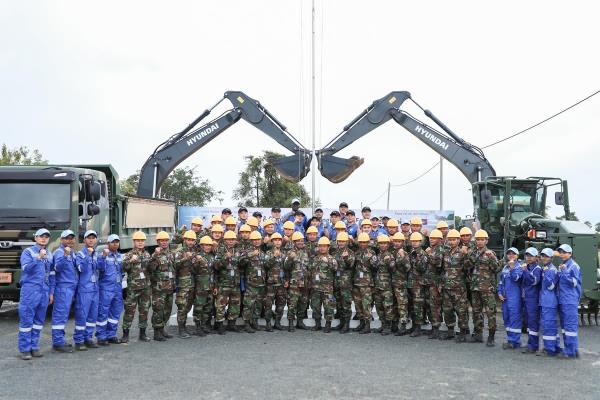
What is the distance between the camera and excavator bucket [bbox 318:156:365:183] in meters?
15.7

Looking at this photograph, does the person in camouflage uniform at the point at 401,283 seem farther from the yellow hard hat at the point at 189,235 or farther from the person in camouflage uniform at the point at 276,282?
the yellow hard hat at the point at 189,235

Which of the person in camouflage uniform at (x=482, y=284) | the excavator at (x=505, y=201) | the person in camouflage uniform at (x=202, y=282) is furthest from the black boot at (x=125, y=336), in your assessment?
the excavator at (x=505, y=201)

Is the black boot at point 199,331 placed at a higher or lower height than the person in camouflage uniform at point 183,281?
lower

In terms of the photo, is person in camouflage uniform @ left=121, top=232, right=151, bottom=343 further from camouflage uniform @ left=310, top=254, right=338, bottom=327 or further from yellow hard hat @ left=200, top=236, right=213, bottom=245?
camouflage uniform @ left=310, top=254, right=338, bottom=327

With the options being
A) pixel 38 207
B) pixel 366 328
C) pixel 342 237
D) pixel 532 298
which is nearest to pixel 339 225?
→ pixel 342 237

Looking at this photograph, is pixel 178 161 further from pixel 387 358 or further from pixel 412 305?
pixel 387 358

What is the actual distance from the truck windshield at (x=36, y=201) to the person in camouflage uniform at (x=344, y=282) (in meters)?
5.03

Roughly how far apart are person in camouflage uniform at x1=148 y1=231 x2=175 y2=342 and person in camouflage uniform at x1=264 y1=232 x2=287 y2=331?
1.70 metres

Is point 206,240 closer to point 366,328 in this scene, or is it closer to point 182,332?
point 182,332

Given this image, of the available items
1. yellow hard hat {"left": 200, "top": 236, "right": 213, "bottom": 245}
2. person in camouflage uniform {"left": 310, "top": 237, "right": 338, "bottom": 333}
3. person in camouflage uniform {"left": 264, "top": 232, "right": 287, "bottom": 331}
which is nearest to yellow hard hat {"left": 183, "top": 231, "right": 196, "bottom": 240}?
yellow hard hat {"left": 200, "top": 236, "right": 213, "bottom": 245}

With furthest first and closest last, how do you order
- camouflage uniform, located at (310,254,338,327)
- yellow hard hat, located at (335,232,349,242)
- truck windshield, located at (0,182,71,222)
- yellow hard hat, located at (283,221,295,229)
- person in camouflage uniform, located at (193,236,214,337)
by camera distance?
yellow hard hat, located at (283,221,295,229) < truck windshield, located at (0,182,71,222) < yellow hard hat, located at (335,232,349,242) < camouflage uniform, located at (310,254,338,327) < person in camouflage uniform, located at (193,236,214,337)

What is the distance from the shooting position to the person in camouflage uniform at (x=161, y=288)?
8508 mm

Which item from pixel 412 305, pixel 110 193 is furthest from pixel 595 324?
pixel 110 193

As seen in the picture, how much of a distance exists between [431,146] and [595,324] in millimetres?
7454
